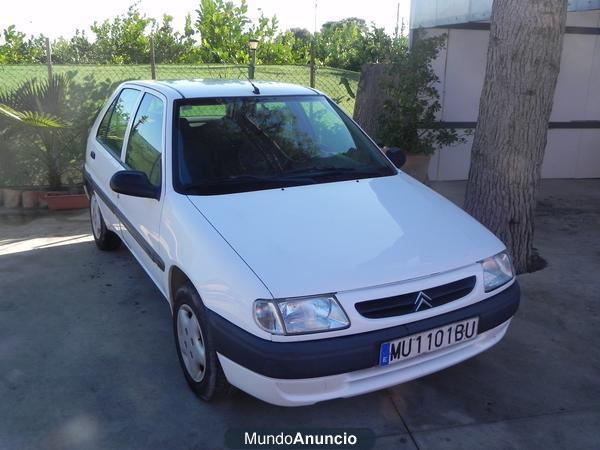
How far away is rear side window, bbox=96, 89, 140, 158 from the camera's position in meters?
4.41

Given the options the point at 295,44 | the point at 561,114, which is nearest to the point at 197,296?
the point at 561,114

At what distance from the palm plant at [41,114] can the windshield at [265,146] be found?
362cm

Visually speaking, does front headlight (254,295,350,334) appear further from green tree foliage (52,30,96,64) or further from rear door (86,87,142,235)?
green tree foliage (52,30,96,64)

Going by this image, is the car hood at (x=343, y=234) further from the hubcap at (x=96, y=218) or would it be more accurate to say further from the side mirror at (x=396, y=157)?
the hubcap at (x=96, y=218)

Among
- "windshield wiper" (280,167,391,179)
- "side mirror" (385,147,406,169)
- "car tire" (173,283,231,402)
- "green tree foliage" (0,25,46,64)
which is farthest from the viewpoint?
"green tree foliage" (0,25,46,64)

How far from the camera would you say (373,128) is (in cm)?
747

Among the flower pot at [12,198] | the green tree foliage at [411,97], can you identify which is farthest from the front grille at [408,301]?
the flower pot at [12,198]

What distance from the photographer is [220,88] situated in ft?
13.1

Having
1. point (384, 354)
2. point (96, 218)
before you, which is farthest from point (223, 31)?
point (384, 354)

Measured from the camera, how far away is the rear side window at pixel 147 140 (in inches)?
142

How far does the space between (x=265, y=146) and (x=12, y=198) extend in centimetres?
466

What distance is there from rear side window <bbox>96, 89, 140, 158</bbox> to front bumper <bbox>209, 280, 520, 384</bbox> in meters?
2.26

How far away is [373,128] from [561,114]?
2986 mm

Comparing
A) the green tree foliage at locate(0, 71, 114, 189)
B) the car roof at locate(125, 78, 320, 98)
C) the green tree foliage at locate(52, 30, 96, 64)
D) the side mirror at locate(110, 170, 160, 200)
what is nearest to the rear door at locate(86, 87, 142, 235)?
the car roof at locate(125, 78, 320, 98)
